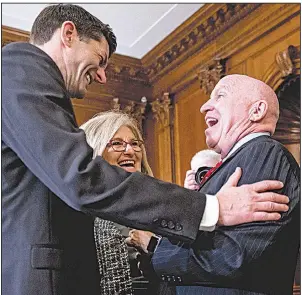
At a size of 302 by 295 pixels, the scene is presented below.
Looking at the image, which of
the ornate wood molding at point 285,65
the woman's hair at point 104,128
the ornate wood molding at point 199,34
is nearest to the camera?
the woman's hair at point 104,128

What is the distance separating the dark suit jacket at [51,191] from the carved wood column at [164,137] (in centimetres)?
462

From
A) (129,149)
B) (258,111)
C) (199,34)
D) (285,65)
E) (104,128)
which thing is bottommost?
(258,111)

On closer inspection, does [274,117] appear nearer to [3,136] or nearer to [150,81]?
[3,136]

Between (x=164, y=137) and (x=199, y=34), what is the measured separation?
123 cm

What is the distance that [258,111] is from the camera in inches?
75.8

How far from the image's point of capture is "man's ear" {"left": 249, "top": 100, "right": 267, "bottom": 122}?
1.92 meters

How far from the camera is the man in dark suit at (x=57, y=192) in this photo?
155 centimetres

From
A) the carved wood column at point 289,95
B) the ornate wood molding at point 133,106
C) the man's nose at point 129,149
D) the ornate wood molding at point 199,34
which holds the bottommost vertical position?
the man's nose at point 129,149

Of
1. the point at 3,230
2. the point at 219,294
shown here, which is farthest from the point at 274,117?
the point at 3,230

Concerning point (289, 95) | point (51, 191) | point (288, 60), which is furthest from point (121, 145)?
point (289, 95)

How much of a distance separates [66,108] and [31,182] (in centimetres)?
22

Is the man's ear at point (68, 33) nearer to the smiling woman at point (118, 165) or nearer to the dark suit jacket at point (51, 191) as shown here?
the dark suit jacket at point (51, 191)

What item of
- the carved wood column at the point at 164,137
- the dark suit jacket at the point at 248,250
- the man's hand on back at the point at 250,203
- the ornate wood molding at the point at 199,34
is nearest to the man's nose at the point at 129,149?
the dark suit jacket at the point at 248,250

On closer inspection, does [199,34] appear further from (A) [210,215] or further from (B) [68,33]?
(A) [210,215]
